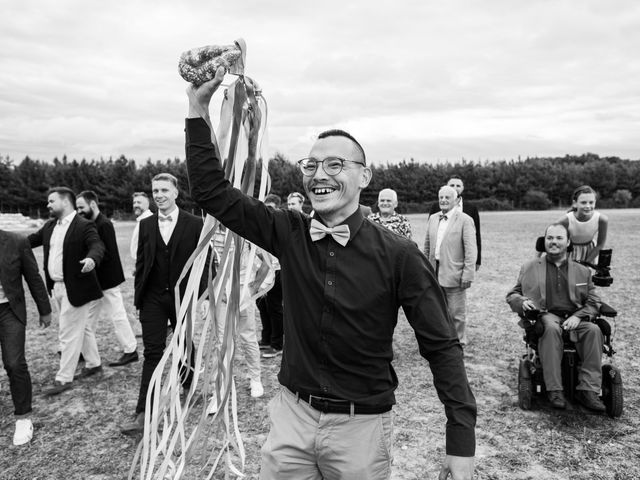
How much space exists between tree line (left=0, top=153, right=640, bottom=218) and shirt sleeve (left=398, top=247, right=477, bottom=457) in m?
55.9

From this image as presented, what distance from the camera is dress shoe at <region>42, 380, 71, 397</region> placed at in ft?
16.9

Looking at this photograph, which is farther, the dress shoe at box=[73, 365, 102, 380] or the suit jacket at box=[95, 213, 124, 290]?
the suit jacket at box=[95, 213, 124, 290]

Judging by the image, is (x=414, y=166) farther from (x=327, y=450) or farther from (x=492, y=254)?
(x=327, y=450)

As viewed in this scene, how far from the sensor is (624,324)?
711 centimetres

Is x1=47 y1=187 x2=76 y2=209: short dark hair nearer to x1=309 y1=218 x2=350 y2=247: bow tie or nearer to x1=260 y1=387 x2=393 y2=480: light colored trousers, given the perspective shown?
x1=309 y1=218 x2=350 y2=247: bow tie

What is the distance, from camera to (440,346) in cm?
194

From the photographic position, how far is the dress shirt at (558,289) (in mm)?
4703

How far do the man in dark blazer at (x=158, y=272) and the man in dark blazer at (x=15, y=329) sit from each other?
859mm

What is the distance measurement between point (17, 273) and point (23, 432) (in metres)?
1.42

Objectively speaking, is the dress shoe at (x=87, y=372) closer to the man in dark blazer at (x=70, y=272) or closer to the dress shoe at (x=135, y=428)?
the man in dark blazer at (x=70, y=272)

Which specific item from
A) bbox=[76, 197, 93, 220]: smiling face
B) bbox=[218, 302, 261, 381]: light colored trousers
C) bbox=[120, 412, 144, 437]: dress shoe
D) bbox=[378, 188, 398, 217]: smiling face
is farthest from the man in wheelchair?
bbox=[76, 197, 93, 220]: smiling face

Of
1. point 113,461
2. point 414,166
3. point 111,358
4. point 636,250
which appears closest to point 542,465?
point 113,461

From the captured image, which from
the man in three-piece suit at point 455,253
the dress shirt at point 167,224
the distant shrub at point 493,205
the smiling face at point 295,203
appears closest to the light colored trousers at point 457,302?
the man in three-piece suit at point 455,253

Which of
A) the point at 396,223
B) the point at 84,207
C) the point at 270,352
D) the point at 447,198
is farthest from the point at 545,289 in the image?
the point at 84,207
